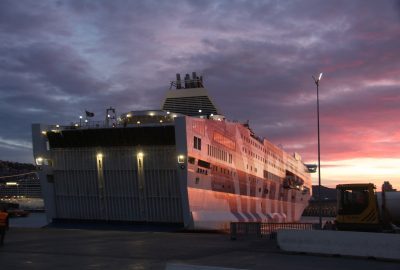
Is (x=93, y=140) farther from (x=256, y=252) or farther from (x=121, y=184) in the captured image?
(x=256, y=252)

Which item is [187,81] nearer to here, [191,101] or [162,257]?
[191,101]

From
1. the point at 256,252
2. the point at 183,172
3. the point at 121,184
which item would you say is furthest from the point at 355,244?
the point at 121,184

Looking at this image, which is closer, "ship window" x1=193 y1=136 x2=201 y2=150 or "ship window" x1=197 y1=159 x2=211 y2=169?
"ship window" x1=193 y1=136 x2=201 y2=150

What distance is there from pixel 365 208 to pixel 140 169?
20323mm

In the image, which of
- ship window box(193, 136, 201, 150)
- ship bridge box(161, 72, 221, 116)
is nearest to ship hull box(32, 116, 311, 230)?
ship window box(193, 136, 201, 150)

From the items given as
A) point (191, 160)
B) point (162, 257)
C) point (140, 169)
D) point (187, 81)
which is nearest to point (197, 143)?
point (191, 160)

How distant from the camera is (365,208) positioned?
2212cm

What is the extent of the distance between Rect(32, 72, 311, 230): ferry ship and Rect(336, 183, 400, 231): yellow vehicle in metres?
15.4

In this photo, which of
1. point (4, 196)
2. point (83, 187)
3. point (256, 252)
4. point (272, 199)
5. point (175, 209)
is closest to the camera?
point (256, 252)

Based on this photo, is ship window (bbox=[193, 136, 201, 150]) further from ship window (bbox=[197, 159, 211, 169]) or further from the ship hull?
ship window (bbox=[197, 159, 211, 169])

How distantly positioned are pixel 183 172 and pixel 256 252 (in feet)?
53.2

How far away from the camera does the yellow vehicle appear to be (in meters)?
22.0

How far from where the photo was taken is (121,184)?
3978 cm

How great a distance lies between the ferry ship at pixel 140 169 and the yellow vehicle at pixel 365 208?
15.4m
